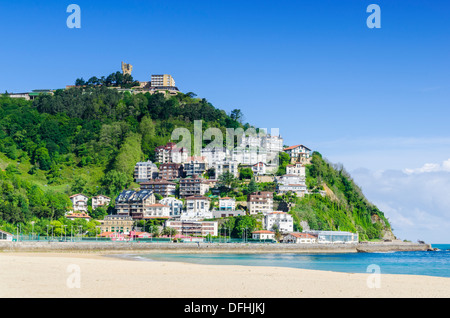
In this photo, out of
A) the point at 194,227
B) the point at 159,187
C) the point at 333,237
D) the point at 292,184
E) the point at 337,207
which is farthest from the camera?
the point at 337,207

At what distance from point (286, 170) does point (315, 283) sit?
9696cm

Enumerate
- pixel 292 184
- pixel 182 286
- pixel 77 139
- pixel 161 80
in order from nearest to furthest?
1. pixel 182 286
2. pixel 292 184
3. pixel 77 139
4. pixel 161 80

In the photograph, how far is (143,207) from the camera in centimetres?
10450

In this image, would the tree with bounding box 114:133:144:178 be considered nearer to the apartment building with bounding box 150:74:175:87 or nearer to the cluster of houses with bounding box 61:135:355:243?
the cluster of houses with bounding box 61:135:355:243

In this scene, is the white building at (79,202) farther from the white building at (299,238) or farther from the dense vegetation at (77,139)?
the white building at (299,238)

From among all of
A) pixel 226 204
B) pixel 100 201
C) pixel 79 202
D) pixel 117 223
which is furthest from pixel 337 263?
pixel 100 201

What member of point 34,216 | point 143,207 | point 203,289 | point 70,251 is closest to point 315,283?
point 203,289

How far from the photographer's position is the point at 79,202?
105 m

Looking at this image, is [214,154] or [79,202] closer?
[79,202]

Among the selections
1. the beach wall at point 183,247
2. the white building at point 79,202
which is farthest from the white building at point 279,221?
the white building at point 79,202

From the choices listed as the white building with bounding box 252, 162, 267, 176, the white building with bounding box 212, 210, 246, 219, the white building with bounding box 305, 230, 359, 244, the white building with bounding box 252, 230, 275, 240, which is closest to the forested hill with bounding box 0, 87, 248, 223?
the white building with bounding box 252, 162, 267, 176

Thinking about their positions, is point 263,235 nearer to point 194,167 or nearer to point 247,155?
point 194,167

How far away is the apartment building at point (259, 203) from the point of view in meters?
105

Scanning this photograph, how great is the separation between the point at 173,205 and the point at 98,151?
28127mm
